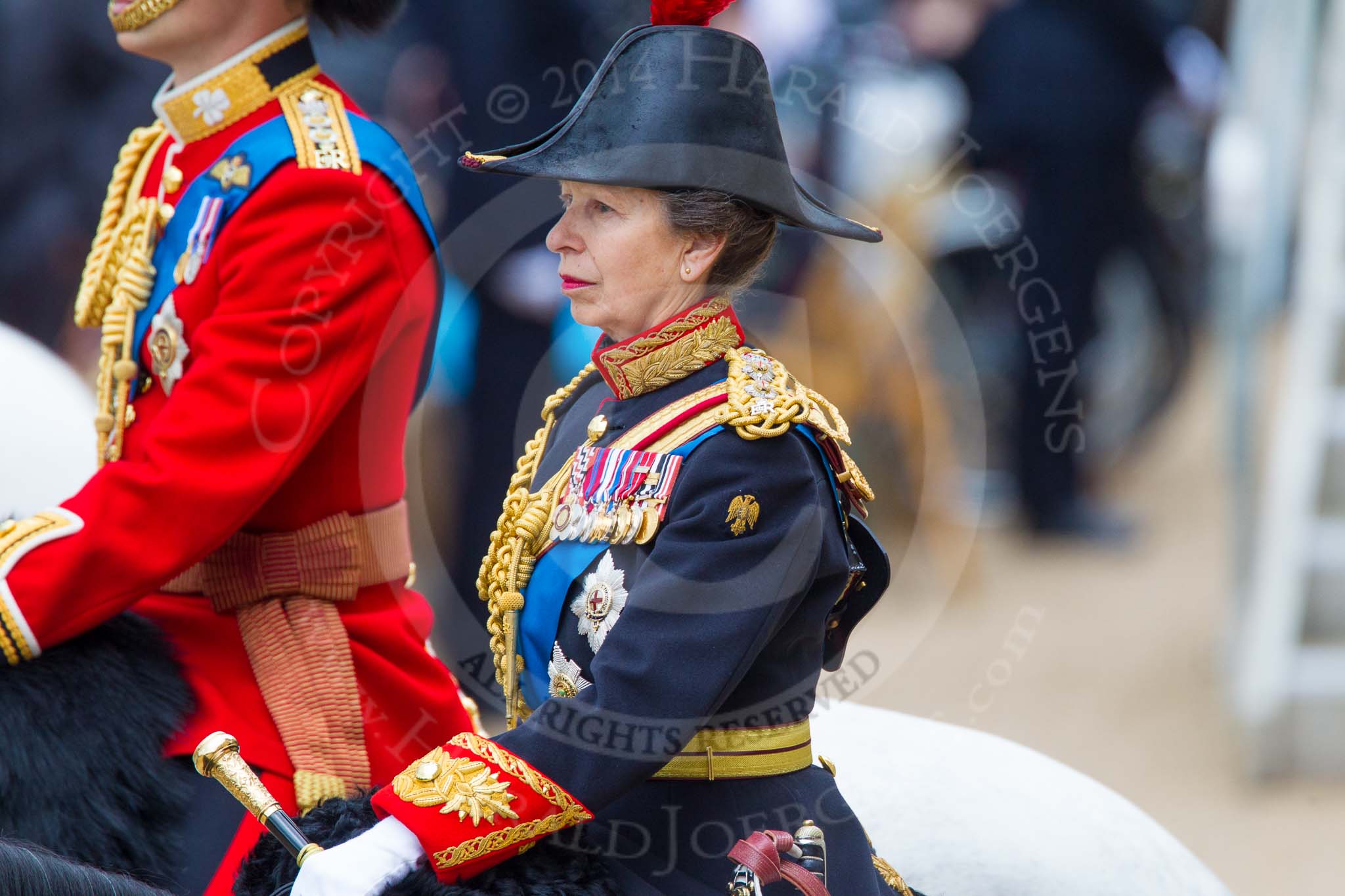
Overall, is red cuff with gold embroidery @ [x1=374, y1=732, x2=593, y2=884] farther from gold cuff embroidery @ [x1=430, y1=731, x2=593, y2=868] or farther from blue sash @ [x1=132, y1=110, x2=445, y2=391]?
blue sash @ [x1=132, y1=110, x2=445, y2=391]

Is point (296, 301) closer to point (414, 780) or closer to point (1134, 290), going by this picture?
point (414, 780)

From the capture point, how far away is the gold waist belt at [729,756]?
5.51ft

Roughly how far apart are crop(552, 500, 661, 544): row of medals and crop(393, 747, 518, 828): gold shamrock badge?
10.7 inches

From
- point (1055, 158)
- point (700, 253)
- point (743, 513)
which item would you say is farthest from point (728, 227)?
point (1055, 158)

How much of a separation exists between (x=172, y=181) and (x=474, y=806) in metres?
1.12

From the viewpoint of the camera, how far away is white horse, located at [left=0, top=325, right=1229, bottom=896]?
2102 millimetres

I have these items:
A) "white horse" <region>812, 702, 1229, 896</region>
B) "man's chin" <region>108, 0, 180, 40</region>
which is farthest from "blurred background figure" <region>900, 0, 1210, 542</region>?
"man's chin" <region>108, 0, 180, 40</region>

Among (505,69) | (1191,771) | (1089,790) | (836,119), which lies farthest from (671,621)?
(836,119)

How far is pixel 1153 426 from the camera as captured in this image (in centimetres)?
790

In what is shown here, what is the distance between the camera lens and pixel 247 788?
1.60m

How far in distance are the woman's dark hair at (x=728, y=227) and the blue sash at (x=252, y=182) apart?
0.63m

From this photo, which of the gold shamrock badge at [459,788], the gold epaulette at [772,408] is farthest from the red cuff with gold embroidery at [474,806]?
the gold epaulette at [772,408]

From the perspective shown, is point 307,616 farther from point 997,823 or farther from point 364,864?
point 997,823

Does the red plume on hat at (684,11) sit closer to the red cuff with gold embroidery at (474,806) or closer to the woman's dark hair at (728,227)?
the woman's dark hair at (728,227)
